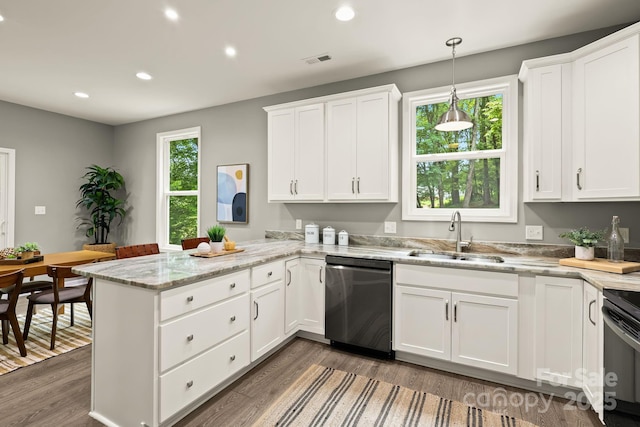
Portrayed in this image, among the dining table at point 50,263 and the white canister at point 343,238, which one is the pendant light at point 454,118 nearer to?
the white canister at point 343,238

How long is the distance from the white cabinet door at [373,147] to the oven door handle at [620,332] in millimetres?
1738

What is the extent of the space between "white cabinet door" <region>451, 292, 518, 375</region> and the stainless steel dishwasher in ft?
1.74

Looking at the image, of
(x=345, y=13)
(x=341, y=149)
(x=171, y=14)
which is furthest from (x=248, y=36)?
(x=341, y=149)

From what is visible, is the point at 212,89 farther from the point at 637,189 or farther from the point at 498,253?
the point at 637,189

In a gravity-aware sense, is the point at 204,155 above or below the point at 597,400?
above

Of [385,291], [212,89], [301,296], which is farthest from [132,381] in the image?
[212,89]

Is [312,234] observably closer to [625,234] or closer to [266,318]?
[266,318]

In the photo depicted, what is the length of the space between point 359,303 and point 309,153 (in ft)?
5.24

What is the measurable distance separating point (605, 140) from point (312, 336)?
281 centimetres

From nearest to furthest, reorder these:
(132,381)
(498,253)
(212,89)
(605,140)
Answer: (132,381), (605,140), (498,253), (212,89)

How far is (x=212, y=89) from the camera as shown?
3.79m

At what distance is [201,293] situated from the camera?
6.41 ft

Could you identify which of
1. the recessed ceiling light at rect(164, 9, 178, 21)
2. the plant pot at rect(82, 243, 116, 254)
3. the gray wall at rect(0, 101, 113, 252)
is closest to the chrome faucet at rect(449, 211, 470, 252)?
the recessed ceiling light at rect(164, 9, 178, 21)

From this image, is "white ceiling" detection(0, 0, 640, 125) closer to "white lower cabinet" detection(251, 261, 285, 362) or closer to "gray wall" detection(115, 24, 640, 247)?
"gray wall" detection(115, 24, 640, 247)
